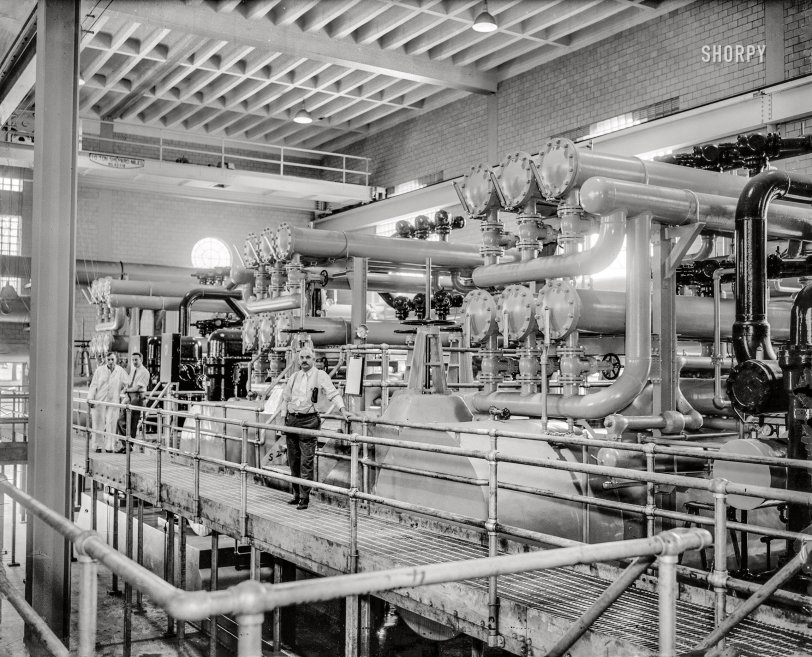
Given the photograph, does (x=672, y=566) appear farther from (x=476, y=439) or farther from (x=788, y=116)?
(x=788, y=116)

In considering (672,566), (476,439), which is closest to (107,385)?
(476,439)

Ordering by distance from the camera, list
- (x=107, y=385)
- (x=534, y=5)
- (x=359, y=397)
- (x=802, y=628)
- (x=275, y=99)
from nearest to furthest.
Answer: (x=802, y=628) < (x=359, y=397) < (x=107, y=385) < (x=534, y=5) < (x=275, y=99)

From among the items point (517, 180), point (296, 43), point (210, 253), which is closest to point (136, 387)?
point (296, 43)

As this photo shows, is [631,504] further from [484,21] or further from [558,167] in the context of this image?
[484,21]

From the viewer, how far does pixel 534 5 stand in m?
13.6

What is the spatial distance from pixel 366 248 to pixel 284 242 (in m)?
1.37

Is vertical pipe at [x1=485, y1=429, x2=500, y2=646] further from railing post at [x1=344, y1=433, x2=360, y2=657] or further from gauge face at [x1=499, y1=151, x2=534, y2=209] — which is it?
gauge face at [x1=499, y1=151, x2=534, y2=209]

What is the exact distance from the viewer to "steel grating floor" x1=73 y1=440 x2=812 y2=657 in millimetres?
3959

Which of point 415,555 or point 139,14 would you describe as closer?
point 415,555

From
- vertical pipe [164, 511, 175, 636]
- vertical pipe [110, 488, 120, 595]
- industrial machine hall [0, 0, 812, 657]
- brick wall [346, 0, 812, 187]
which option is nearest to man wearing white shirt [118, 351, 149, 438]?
industrial machine hall [0, 0, 812, 657]

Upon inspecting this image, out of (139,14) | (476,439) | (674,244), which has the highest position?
(139,14)

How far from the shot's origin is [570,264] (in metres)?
7.26

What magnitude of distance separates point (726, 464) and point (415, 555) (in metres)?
2.11

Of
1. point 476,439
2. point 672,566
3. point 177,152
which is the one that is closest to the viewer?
point 672,566
